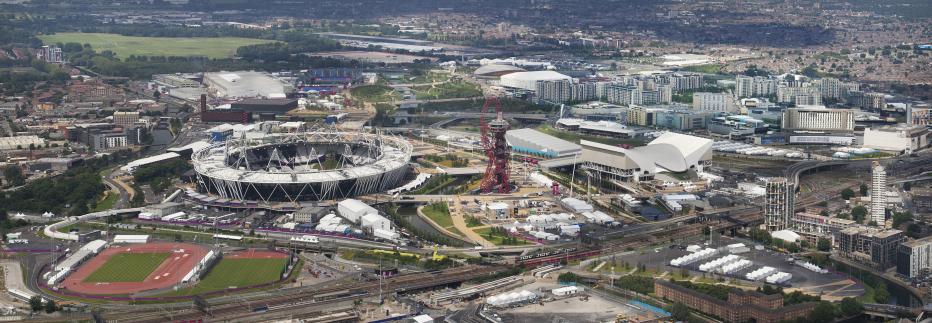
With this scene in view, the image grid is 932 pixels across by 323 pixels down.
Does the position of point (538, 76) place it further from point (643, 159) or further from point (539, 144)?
Result: point (643, 159)

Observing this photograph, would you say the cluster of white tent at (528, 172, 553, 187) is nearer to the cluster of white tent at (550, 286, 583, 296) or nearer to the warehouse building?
the warehouse building

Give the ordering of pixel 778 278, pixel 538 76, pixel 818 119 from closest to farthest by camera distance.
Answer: pixel 778 278
pixel 818 119
pixel 538 76

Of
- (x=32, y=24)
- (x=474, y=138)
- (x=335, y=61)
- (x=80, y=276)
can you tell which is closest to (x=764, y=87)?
(x=474, y=138)

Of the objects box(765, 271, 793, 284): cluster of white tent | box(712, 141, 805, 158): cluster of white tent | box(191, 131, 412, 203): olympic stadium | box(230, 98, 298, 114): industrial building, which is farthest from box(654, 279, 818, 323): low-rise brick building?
box(230, 98, 298, 114): industrial building

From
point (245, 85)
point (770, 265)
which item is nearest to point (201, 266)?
point (770, 265)

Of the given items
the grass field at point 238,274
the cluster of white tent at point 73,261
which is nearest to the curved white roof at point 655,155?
the grass field at point 238,274

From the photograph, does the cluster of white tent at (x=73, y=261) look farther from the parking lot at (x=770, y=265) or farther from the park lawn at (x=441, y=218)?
the parking lot at (x=770, y=265)

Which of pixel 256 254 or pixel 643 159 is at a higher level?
pixel 643 159

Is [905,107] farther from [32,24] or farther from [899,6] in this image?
[32,24]
